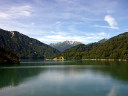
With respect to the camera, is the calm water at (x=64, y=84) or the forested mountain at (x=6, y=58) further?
the forested mountain at (x=6, y=58)

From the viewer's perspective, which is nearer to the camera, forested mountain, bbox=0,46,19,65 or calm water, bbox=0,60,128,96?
calm water, bbox=0,60,128,96

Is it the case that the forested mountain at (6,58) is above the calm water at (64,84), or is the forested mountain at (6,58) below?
Result: above

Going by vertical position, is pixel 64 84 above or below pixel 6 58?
below

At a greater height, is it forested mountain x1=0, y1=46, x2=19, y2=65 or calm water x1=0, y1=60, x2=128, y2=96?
forested mountain x1=0, y1=46, x2=19, y2=65

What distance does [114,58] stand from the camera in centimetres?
19925

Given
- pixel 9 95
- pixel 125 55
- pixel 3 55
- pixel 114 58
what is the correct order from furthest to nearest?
pixel 114 58 < pixel 125 55 < pixel 3 55 < pixel 9 95

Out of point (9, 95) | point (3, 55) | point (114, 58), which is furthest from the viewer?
point (114, 58)

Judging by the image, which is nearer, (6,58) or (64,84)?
(64,84)

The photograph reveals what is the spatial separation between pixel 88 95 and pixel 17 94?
1305 cm

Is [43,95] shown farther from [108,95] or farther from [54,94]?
[108,95]

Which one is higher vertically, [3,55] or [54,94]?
[3,55]

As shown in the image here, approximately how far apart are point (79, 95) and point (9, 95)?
Answer: 12631 millimetres

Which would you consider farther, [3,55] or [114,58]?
[114,58]

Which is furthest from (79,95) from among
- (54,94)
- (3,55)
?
(3,55)
